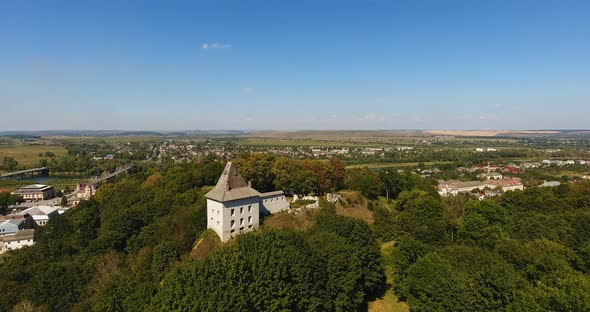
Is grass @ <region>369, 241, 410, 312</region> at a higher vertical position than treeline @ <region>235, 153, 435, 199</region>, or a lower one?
lower

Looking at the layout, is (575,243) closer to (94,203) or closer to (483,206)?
(483,206)

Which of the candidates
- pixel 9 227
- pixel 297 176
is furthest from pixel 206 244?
pixel 9 227

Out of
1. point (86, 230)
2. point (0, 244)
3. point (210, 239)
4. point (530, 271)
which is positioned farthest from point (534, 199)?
point (0, 244)

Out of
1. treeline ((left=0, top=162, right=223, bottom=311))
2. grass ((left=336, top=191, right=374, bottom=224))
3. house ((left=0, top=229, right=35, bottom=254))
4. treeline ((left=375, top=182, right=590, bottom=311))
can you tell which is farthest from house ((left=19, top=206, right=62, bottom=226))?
treeline ((left=375, top=182, right=590, bottom=311))

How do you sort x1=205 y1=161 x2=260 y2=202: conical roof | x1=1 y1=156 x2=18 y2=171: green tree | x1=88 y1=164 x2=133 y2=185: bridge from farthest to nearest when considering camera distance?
x1=1 y1=156 x2=18 y2=171: green tree < x1=88 y1=164 x2=133 y2=185: bridge < x1=205 y1=161 x2=260 y2=202: conical roof

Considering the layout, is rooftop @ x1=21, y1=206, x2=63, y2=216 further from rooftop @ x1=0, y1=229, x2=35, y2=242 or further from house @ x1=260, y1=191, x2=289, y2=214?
house @ x1=260, y1=191, x2=289, y2=214

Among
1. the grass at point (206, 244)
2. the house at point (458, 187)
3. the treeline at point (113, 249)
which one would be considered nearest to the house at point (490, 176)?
the house at point (458, 187)
